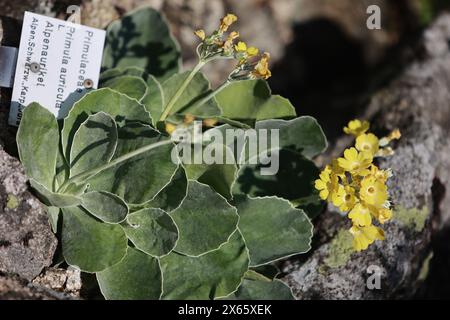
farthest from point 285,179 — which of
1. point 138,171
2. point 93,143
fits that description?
point 93,143

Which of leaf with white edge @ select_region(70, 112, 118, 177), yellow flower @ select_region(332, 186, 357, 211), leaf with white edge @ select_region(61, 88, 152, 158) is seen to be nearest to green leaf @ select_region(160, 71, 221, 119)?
leaf with white edge @ select_region(61, 88, 152, 158)

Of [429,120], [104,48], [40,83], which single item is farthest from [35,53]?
[429,120]

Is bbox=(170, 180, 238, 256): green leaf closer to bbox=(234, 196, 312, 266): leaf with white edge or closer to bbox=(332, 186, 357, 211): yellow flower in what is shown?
bbox=(234, 196, 312, 266): leaf with white edge

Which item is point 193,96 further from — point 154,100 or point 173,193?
point 173,193

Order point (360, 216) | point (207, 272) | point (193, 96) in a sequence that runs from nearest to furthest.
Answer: point (360, 216), point (207, 272), point (193, 96)

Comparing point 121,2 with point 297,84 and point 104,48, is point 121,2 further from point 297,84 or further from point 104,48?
point 297,84

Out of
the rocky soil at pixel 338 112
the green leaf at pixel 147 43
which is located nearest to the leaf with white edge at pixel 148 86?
the green leaf at pixel 147 43
